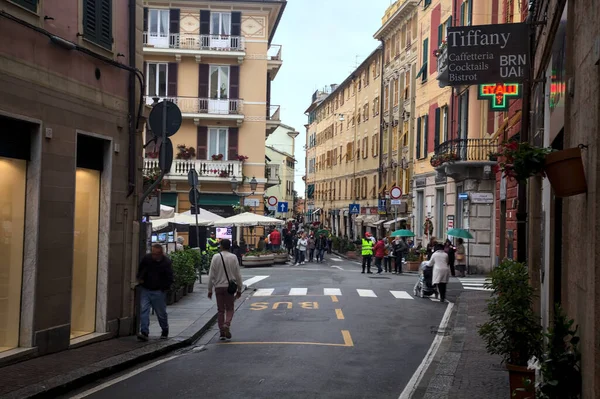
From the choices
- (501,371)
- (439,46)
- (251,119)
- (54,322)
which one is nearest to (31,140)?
(54,322)

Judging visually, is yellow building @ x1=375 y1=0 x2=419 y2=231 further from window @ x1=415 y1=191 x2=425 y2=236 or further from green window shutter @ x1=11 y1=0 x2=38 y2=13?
green window shutter @ x1=11 y1=0 x2=38 y2=13

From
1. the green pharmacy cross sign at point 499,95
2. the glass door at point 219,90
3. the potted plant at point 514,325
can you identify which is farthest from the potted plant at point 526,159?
the glass door at point 219,90

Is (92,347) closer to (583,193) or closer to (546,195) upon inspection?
(546,195)

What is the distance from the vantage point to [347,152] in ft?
225

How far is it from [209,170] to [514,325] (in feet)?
119

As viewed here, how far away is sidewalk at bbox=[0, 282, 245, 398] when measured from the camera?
360 inches

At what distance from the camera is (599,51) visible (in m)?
6.11

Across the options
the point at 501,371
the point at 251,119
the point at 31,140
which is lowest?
the point at 501,371

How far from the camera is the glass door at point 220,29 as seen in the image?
1737 inches

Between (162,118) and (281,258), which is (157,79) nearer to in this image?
(281,258)

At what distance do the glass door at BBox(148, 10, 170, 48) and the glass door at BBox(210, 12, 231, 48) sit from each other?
8.22ft

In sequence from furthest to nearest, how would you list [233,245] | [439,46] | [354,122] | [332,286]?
[354,122] < [439,46] < [233,245] < [332,286]

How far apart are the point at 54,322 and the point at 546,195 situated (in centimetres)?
739

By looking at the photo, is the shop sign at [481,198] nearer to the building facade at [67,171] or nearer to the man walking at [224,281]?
the man walking at [224,281]
